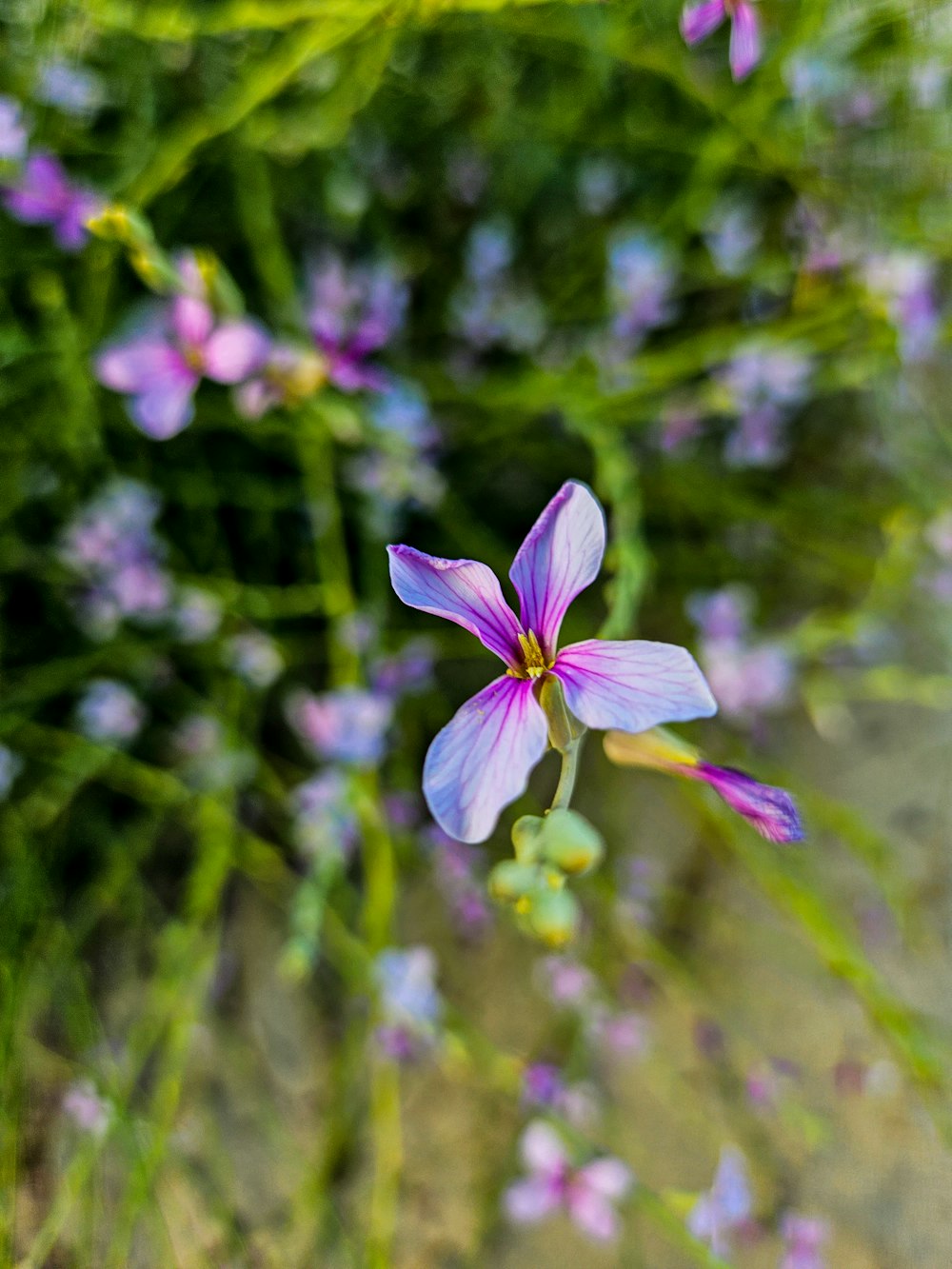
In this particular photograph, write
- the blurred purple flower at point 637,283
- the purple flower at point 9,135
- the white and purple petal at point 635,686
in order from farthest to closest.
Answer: the blurred purple flower at point 637,283 → the purple flower at point 9,135 → the white and purple petal at point 635,686

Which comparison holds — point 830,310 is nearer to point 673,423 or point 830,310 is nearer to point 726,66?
point 673,423

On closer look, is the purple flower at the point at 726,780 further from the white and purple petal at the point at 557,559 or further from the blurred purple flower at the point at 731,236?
the blurred purple flower at the point at 731,236

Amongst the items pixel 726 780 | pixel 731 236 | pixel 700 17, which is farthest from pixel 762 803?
pixel 731 236

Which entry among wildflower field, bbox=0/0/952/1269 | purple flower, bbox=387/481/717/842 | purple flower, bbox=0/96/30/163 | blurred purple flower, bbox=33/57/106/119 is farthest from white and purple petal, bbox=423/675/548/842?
blurred purple flower, bbox=33/57/106/119

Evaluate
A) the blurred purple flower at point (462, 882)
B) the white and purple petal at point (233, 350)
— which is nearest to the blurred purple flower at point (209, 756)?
the blurred purple flower at point (462, 882)

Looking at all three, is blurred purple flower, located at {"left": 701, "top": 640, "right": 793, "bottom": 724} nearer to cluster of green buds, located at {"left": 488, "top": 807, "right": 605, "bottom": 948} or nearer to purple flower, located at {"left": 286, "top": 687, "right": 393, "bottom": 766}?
purple flower, located at {"left": 286, "top": 687, "right": 393, "bottom": 766}

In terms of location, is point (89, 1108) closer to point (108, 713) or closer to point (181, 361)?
point (108, 713)

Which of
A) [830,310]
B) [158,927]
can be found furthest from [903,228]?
[158,927]
